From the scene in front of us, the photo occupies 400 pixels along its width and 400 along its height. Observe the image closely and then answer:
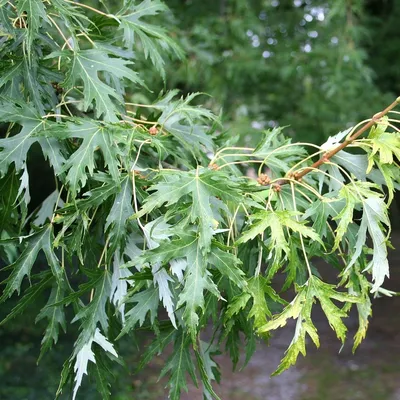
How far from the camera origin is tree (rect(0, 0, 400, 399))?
1.23m

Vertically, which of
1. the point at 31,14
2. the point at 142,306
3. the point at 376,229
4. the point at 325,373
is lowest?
the point at 325,373

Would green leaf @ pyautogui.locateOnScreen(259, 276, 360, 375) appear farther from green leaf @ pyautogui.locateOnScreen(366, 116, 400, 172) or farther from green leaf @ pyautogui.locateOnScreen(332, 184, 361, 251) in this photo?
green leaf @ pyautogui.locateOnScreen(366, 116, 400, 172)

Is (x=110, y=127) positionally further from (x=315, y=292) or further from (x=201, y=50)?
(x=201, y=50)

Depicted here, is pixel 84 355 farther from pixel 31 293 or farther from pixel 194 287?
pixel 194 287

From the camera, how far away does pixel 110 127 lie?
4.38 ft

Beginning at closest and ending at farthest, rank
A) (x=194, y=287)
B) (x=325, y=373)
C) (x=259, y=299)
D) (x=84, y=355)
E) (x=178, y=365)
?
1. (x=194, y=287)
2. (x=259, y=299)
3. (x=84, y=355)
4. (x=178, y=365)
5. (x=325, y=373)

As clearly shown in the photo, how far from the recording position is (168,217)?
1245 mm

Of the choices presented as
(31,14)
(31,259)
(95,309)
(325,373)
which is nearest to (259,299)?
(95,309)

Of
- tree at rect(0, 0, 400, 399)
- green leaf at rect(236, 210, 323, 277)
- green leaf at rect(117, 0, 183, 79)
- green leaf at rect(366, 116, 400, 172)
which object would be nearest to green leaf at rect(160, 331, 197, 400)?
tree at rect(0, 0, 400, 399)

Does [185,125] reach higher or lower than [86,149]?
lower

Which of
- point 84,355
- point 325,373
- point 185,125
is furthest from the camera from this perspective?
point 325,373

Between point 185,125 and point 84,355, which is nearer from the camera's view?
point 84,355

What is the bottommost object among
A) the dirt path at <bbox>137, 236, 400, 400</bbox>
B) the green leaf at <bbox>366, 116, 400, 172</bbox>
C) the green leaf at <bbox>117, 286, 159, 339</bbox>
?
the dirt path at <bbox>137, 236, 400, 400</bbox>

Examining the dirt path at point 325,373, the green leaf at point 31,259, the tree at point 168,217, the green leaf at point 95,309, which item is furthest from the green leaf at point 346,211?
→ the dirt path at point 325,373
